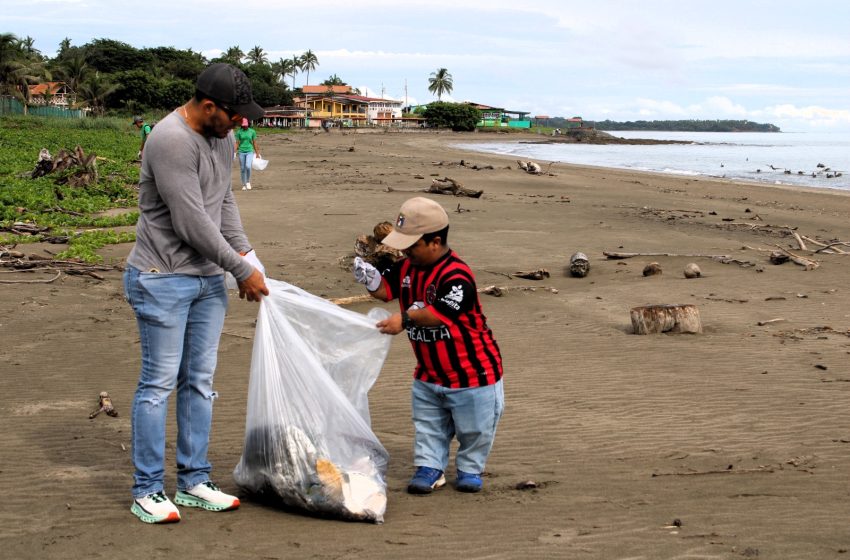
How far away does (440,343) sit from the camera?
405 cm

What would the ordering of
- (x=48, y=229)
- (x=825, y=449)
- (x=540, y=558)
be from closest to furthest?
1. (x=540, y=558)
2. (x=825, y=449)
3. (x=48, y=229)

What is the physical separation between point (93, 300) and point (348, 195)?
10441 millimetres

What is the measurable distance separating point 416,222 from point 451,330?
507 millimetres

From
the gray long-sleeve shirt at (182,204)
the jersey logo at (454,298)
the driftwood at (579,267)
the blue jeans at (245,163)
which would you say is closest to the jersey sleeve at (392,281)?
the jersey logo at (454,298)

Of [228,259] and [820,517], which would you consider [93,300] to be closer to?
[228,259]

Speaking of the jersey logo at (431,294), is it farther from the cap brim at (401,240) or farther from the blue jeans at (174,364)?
the blue jeans at (174,364)

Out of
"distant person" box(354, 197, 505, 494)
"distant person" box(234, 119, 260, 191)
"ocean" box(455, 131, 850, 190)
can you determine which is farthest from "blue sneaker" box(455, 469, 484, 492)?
"ocean" box(455, 131, 850, 190)

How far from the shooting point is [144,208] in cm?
361

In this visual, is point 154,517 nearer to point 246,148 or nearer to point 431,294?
point 431,294

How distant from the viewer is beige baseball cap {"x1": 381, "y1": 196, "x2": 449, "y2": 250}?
3.93m

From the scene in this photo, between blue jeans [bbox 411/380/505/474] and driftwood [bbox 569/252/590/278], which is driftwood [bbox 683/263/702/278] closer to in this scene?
driftwood [bbox 569/252/590/278]

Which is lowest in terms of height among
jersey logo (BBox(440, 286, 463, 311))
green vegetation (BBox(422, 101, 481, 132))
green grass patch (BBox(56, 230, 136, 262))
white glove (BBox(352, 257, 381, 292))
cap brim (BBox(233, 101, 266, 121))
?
green grass patch (BBox(56, 230, 136, 262))

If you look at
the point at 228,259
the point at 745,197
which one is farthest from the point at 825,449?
the point at 745,197

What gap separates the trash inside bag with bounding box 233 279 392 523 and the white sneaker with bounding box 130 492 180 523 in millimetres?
381
